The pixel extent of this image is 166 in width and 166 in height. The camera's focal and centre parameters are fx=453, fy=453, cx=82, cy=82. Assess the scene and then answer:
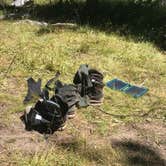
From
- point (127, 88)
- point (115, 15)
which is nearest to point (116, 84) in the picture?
point (127, 88)

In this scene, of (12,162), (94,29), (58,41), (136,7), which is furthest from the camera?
(136,7)

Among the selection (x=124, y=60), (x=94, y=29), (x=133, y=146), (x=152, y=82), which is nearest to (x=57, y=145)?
(x=133, y=146)

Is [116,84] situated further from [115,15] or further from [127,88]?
[115,15]

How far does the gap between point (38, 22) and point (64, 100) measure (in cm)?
474

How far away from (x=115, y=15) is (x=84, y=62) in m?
2.65

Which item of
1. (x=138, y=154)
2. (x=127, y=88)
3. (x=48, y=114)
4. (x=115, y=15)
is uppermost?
(x=115, y=15)

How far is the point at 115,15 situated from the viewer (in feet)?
32.4

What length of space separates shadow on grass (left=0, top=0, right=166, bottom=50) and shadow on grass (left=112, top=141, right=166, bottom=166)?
3.82 meters

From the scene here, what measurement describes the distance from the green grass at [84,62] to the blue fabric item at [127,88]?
0.10m

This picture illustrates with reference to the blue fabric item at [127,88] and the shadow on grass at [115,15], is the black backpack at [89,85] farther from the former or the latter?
the shadow on grass at [115,15]

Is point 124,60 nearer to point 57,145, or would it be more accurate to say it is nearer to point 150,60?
point 150,60

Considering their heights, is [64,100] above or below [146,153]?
above

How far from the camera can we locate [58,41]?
27.5 feet

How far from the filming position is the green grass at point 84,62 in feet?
16.3
